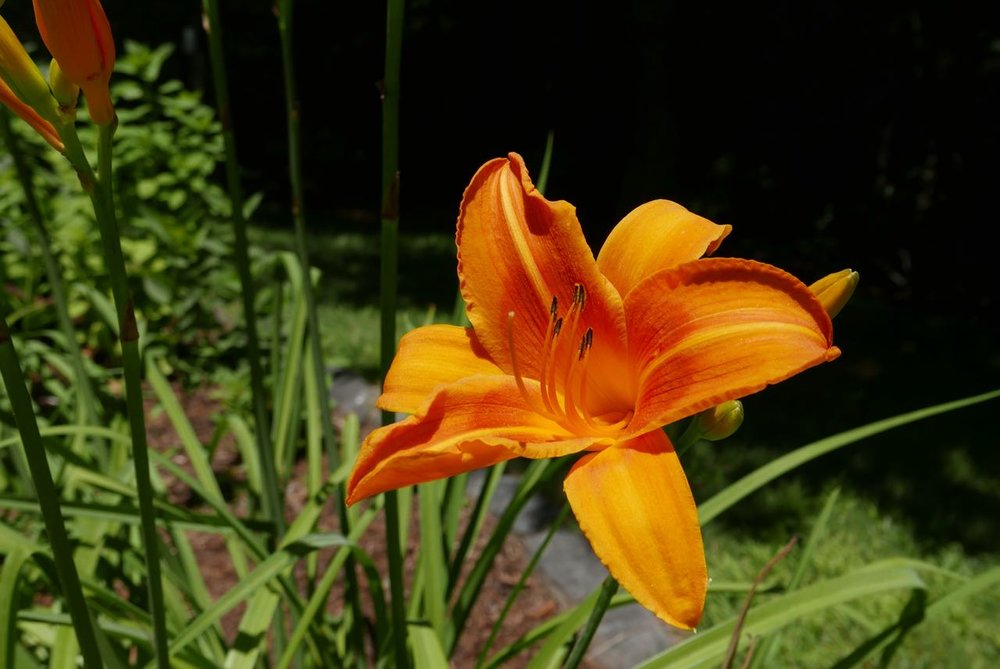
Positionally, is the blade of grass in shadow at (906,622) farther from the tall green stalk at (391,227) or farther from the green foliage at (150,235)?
the green foliage at (150,235)

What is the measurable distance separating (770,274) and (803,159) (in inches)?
244

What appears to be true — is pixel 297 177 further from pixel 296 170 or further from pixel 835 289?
pixel 835 289

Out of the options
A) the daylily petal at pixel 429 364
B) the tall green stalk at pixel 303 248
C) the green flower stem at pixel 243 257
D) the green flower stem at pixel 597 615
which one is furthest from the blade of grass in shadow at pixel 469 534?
the daylily petal at pixel 429 364

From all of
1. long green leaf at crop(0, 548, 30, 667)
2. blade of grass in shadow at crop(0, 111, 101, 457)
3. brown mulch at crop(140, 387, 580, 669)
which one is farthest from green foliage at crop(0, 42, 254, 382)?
long green leaf at crop(0, 548, 30, 667)

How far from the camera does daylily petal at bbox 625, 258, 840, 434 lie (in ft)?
2.41

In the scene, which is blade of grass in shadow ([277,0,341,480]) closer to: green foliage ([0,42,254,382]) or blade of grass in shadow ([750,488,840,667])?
blade of grass in shadow ([750,488,840,667])

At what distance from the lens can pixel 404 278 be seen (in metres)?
5.76

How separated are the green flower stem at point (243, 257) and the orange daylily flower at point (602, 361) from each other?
0.47 metres

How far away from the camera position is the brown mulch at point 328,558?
8.11 feet

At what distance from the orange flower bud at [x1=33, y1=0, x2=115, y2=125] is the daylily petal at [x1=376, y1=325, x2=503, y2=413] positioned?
0.38m

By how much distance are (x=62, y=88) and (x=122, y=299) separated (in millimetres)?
178

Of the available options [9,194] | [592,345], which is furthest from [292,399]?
[9,194]

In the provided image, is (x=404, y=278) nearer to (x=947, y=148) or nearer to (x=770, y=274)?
(x=947, y=148)

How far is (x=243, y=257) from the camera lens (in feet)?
4.33
